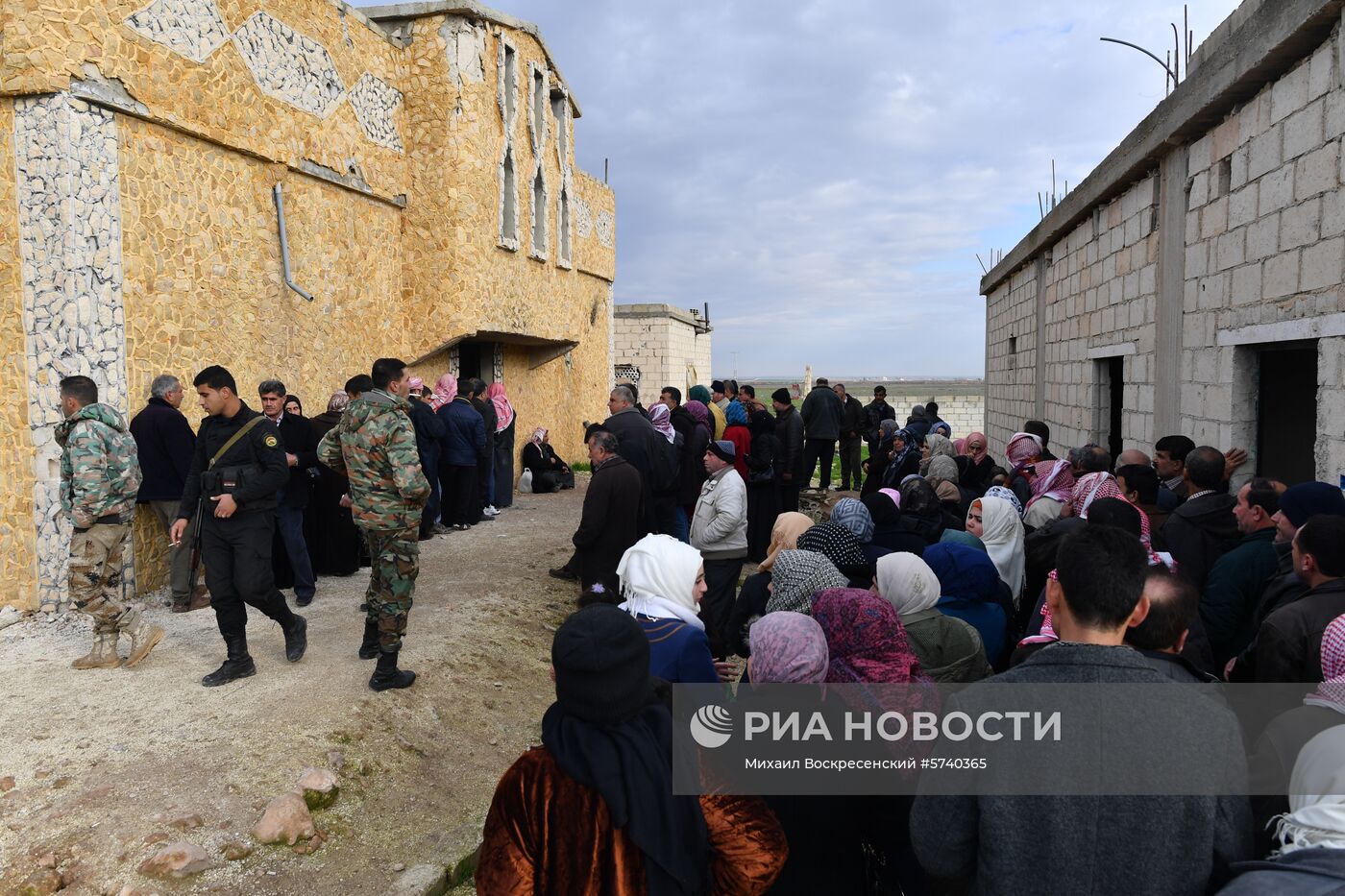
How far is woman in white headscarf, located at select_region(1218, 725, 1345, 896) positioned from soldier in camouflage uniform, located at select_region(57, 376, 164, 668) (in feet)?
17.9

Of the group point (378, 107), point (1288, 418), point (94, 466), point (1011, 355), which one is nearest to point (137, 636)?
point (94, 466)

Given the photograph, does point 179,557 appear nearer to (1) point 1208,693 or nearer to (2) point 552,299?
(1) point 1208,693

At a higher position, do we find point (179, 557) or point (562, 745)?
point (562, 745)

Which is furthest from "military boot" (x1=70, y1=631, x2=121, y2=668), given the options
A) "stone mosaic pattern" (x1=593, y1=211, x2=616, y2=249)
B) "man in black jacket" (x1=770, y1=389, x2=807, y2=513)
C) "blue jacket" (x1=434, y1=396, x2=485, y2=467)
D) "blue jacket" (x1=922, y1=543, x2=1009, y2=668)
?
"stone mosaic pattern" (x1=593, y1=211, x2=616, y2=249)

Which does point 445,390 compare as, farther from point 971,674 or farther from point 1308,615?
point 1308,615

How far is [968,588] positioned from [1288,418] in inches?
193

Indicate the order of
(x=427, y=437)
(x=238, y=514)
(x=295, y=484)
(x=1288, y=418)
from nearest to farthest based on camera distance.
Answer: (x=238, y=514) → (x=295, y=484) → (x=1288, y=418) → (x=427, y=437)

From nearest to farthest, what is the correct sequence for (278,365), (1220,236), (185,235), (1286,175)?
(1286,175) < (1220,236) < (185,235) < (278,365)

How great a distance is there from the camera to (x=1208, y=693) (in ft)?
5.77

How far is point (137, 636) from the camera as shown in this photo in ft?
16.8

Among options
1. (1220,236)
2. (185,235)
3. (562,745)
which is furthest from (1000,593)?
(185,235)

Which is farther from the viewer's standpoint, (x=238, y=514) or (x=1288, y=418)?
(x=1288, y=418)

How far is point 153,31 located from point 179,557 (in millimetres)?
4063

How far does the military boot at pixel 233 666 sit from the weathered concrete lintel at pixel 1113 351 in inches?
288
